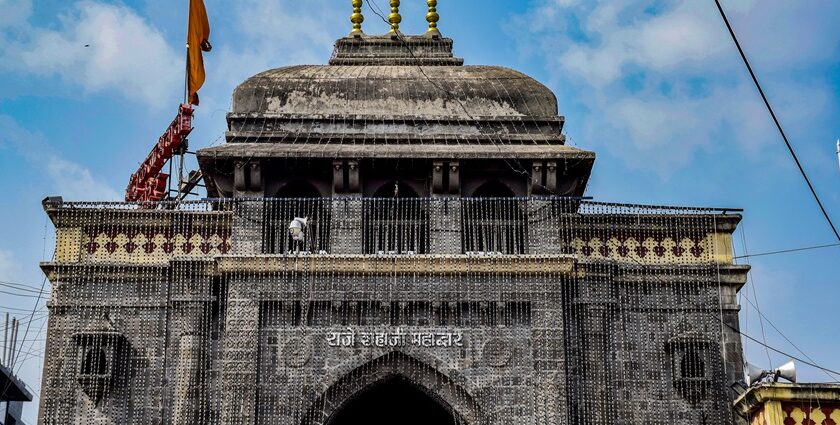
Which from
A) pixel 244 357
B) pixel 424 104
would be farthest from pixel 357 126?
pixel 244 357

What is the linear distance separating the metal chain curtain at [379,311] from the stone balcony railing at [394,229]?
0.09 feet

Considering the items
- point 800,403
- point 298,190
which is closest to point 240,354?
point 298,190

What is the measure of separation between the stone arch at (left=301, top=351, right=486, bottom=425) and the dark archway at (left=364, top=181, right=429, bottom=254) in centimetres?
210

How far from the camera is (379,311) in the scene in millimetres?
21578

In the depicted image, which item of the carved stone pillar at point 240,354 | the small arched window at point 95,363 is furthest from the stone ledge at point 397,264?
the small arched window at point 95,363

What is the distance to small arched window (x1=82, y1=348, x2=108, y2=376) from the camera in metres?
21.5

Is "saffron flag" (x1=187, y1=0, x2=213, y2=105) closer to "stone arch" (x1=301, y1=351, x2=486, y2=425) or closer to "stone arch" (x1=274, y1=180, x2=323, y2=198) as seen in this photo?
"stone arch" (x1=274, y1=180, x2=323, y2=198)

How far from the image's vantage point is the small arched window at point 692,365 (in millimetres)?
21750

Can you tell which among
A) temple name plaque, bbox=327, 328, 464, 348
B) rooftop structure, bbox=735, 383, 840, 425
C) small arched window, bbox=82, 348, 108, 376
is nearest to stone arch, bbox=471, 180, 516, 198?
temple name plaque, bbox=327, 328, 464, 348

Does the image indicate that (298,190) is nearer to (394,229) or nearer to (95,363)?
(394,229)

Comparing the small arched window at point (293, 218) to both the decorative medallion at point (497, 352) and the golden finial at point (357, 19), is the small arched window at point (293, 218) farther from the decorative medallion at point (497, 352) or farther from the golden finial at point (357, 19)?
the golden finial at point (357, 19)

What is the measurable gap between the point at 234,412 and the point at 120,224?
13.1ft

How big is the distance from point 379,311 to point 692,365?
17.4 ft

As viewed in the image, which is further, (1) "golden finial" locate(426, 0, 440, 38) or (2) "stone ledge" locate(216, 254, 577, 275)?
(1) "golden finial" locate(426, 0, 440, 38)
